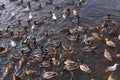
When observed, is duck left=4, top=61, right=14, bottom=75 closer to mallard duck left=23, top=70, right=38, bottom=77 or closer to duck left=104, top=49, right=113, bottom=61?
mallard duck left=23, top=70, right=38, bottom=77

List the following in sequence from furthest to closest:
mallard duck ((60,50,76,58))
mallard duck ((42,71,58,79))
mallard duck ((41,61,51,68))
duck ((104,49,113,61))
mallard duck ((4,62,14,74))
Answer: mallard duck ((60,50,76,58)) < duck ((104,49,113,61)) < mallard duck ((41,61,51,68)) < mallard duck ((4,62,14,74)) < mallard duck ((42,71,58,79))

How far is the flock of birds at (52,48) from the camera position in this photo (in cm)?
2160

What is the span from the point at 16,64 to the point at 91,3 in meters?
11.9

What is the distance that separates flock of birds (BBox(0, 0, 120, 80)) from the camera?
A: 21603 millimetres

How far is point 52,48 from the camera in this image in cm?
2398

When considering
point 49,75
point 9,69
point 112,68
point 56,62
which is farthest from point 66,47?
point 9,69

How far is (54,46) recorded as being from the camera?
953 inches

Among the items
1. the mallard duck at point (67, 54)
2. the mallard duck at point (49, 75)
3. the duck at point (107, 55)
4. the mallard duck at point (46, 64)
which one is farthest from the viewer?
the mallard duck at point (67, 54)

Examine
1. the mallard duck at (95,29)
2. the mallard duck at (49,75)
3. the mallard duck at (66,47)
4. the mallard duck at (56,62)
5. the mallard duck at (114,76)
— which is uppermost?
the mallard duck at (95,29)

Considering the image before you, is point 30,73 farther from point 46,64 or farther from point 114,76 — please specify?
point 114,76

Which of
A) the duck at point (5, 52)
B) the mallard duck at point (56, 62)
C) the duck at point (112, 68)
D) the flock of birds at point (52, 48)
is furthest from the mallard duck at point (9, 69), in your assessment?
the duck at point (112, 68)

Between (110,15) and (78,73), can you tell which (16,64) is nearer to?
(78,73)

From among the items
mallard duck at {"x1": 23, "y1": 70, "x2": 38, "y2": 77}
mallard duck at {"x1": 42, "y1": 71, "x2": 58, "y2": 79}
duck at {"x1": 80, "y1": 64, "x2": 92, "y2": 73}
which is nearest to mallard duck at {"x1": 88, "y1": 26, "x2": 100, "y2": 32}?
duck at {"x1": 80, "y1": 64, "x2": 92, "y2": 73}

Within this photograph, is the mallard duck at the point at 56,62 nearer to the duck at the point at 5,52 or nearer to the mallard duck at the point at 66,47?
the mallard duck at the point at 66,47
